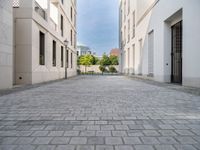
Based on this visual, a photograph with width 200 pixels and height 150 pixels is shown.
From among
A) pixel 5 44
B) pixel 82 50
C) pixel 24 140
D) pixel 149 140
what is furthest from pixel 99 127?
pixel 82 50

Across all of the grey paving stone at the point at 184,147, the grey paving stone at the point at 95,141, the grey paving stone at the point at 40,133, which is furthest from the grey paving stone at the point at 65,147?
the grey paving stone at the point at 184,147

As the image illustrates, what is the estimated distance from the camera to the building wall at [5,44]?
31.0 ft

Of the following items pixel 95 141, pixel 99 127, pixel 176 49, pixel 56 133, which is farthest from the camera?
pixel 176 49

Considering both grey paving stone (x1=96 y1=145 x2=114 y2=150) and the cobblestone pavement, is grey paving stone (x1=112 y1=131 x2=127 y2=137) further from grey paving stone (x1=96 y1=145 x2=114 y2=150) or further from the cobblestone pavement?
grey paving stone (x1=96 y1=145 x2=114 y2=150)

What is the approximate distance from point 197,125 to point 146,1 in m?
23.0

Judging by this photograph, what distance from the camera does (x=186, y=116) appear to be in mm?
4750

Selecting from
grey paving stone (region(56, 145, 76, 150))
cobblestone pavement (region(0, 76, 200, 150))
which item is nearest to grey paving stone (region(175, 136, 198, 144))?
cobblestone pavement (region(0, 76, 200, 150))

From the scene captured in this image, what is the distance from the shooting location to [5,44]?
31.9 feet

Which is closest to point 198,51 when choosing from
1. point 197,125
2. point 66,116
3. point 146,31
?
point 197,125

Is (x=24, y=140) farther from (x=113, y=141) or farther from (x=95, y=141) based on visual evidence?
(x=113, y=141)

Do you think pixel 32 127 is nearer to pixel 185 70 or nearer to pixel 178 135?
pixel 178 135

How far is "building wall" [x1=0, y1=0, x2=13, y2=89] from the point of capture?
9445 millimetres

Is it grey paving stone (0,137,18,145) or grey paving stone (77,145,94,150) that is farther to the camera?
grey paving stone (0,137,18,145)

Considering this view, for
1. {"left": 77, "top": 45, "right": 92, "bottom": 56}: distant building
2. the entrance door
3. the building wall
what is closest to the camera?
the building wall
